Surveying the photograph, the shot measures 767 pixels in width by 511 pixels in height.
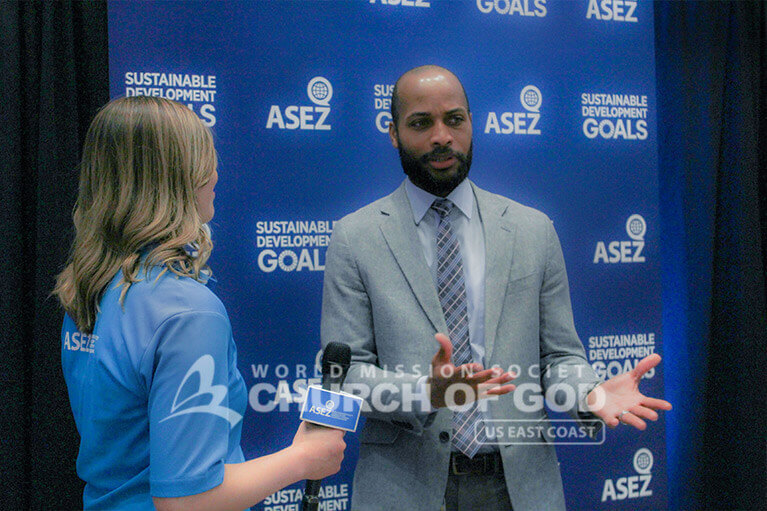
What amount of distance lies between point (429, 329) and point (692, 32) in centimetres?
258

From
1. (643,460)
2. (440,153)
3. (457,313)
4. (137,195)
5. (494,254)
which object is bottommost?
(643,460)

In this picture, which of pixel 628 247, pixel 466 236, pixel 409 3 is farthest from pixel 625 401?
pixel 409 3

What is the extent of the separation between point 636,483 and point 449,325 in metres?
1.86

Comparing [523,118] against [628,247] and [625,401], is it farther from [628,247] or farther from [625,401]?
[625,401]

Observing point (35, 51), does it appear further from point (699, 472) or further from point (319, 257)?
point (699, 472)

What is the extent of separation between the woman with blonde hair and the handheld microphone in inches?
2.1

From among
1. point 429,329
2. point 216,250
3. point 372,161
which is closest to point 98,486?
point 429,329

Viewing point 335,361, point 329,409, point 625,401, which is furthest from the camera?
point 625,401

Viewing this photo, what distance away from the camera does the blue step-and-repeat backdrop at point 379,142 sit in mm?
2582

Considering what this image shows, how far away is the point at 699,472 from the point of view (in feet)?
10.7

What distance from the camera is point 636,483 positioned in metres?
3.02

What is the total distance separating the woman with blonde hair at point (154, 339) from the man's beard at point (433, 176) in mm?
856

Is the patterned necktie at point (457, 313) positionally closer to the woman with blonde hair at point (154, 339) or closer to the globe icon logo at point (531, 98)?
the woman with blonde hair at point (154, 339)

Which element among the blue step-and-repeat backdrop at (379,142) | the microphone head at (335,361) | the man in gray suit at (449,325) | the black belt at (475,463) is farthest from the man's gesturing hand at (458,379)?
the blue step-and-repeat backdrop at (379,142)
